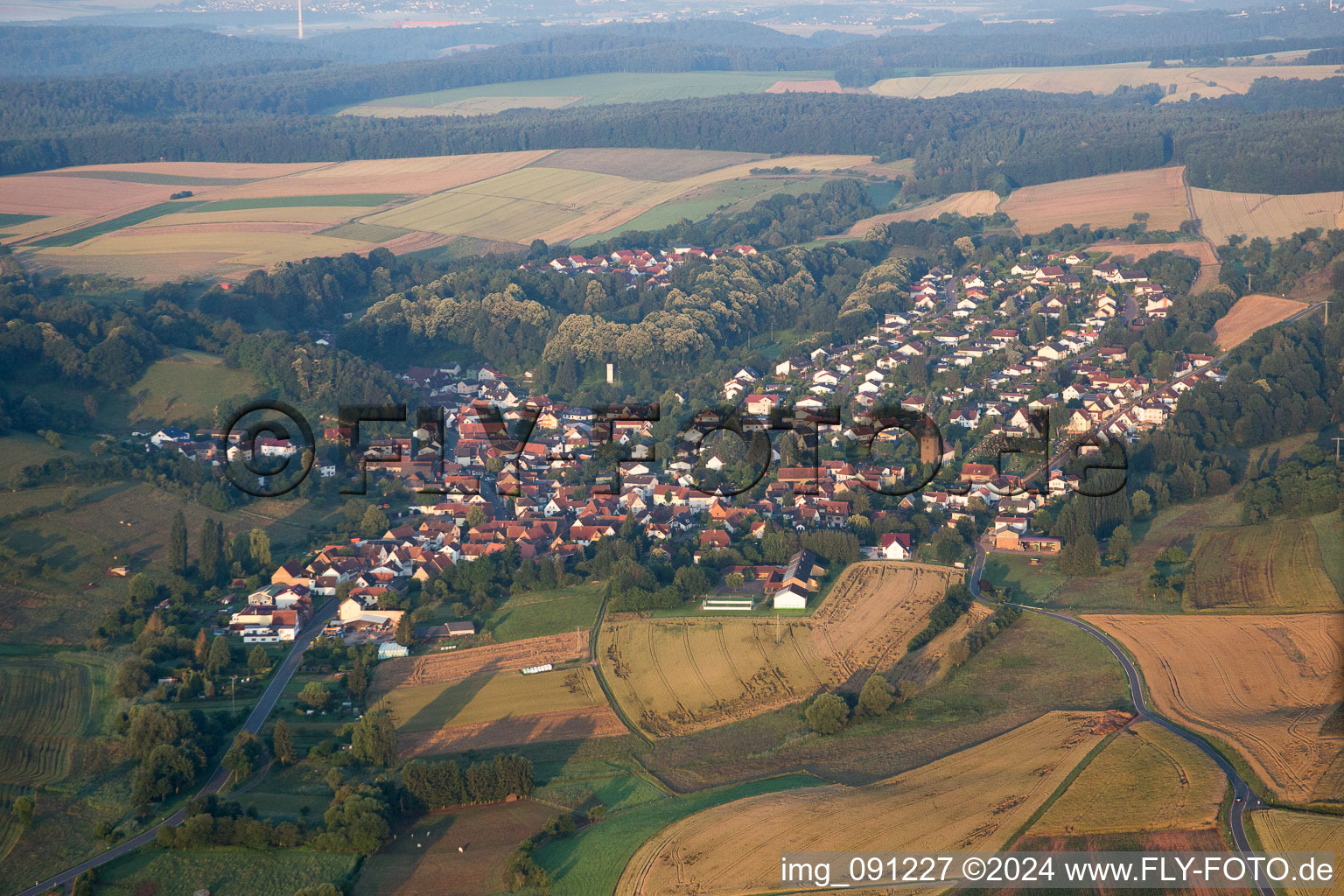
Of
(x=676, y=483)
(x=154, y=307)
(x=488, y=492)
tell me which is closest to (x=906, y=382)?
(x=676, y=483)

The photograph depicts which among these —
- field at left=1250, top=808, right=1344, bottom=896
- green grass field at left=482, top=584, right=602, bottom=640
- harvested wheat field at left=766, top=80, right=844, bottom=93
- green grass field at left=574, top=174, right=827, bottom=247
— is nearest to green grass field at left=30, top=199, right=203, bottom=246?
green grass field at left=574, top=174, right=827, bottom=247

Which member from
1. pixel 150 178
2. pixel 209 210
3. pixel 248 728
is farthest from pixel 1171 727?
pixel 150 178

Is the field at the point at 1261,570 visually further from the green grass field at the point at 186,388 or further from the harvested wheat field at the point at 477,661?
the green grass field at the point at 186,388

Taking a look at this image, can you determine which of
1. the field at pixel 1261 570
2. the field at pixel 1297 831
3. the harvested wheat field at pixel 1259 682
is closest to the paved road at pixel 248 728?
the field at pixel 1297 831

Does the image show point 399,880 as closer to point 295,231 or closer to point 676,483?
point 676,483

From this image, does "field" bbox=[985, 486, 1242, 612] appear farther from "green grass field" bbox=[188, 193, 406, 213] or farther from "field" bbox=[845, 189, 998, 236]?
"green grass field" bbox=[188, 193, 406, 213]

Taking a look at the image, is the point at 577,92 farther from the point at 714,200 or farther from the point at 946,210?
the point at 946,210
